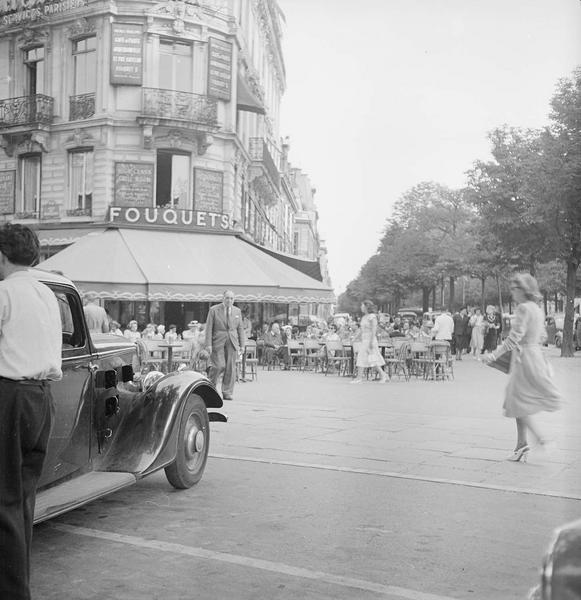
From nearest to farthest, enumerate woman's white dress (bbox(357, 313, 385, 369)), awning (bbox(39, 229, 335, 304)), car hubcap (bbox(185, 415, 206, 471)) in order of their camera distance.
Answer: car hubcap (bbox(185, 415, 206, 471))
woman's white dress (bbox(357, 313, 385, 369))
awning (bbox(39, 229, 335, 304))

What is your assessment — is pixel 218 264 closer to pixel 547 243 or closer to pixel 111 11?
pixel 111 11

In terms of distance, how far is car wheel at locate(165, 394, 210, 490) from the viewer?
229 inches

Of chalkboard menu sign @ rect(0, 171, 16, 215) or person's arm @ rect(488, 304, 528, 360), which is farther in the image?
chalkboard menu sign @ rect(0, 171, 16, 215)

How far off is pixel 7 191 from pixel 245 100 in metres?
7.88

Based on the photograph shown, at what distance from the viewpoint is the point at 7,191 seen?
76.6 feet

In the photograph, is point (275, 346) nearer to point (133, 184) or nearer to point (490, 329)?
point (133, 184)

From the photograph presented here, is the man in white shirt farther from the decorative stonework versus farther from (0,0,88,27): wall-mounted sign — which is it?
the decorative stonework

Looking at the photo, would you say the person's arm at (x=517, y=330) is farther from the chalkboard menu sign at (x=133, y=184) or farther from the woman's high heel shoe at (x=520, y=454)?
the chalkboard menu sign at (x=133, y=184)

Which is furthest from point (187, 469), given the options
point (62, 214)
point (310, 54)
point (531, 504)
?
point (62, 214)

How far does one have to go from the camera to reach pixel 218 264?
69.9 ft

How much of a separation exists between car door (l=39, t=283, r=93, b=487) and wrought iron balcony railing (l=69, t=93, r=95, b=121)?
19.5 meters

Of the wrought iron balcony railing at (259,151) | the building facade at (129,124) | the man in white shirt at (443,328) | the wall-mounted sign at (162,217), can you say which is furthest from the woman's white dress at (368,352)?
the wrought iron balcony railing at (259,151)

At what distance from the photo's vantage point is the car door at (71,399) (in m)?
4.61

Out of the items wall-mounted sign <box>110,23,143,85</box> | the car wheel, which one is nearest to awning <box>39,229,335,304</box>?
wall-mounted sign <box>110,23,143,85</box>
